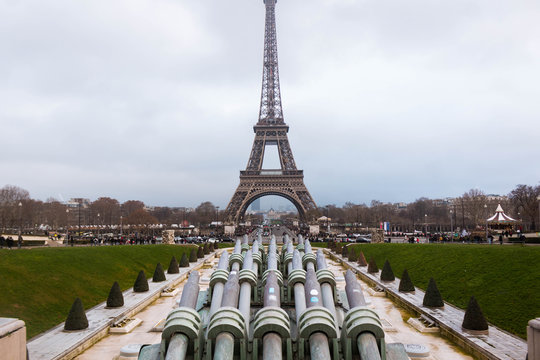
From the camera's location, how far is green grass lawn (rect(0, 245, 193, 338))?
15.5m

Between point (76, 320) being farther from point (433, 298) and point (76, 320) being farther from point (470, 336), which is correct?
point (433, 298)

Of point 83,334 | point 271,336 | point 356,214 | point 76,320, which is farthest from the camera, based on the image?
point 356,214

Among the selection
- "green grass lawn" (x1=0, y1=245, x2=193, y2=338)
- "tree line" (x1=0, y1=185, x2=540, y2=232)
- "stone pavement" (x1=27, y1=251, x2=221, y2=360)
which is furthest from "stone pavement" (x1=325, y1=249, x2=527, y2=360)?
"tree line" (x1=0, y1=185, x2=540, y2=232)

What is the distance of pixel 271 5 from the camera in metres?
90.4

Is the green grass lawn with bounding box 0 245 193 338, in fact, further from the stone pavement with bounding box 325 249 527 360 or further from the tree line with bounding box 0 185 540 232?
the tree line with bounding box 0 185 540 232

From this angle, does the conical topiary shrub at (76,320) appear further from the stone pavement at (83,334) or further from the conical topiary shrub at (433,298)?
the conical topiary shrub at (433,298)

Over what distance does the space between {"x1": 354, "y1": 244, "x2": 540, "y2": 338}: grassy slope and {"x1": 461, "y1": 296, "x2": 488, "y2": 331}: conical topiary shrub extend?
1.28 metres

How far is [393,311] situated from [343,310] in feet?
29.9

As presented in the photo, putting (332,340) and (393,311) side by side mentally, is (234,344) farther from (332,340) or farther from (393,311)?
(393,311)

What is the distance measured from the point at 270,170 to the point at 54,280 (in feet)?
210

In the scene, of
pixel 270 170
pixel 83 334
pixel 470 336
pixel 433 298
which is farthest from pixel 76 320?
pixel 270 170

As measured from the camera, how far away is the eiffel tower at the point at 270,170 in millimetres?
78125

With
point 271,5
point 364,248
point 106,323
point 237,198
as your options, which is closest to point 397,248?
point 364,248

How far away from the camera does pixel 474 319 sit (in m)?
12.8
